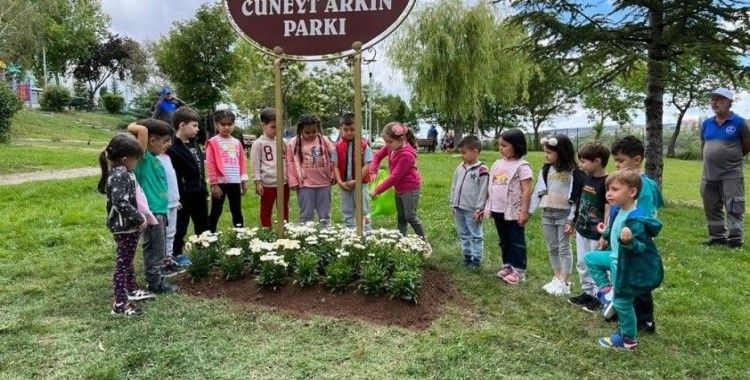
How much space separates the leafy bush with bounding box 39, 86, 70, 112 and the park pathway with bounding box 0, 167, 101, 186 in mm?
28529

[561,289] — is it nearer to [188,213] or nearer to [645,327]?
[645,327]

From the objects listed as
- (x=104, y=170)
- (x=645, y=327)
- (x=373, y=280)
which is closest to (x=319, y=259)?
(x=373, y=280)

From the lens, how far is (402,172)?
534 cm

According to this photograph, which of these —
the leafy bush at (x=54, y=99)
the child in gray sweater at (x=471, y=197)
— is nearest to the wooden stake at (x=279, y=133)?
the child in gray sweater at (x=471, y=197)

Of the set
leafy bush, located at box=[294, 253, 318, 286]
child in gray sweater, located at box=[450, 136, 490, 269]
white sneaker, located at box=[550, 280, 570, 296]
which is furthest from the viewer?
child in gray sweater, located at box=[450, 136, 490, 269]

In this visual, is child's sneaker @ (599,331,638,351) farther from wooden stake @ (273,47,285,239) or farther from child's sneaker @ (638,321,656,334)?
wooden stake @ (273,47,285,239)

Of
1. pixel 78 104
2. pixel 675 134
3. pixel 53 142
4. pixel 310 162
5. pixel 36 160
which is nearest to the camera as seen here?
pixel 310 162

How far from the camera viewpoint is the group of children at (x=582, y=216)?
3.35m

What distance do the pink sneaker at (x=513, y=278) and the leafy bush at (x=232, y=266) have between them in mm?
2230

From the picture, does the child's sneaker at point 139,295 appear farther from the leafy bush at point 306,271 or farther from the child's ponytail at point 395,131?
the child's ponytail at point 395,131

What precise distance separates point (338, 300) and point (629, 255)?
75.6 inches

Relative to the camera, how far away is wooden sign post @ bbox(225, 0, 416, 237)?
14.6ft

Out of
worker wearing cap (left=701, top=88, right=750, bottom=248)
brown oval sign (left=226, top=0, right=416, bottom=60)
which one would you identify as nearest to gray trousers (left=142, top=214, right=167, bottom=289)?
brown oval sign (left=226, top=0, right=416, bottom=60)

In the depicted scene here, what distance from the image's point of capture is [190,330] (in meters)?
3.48
